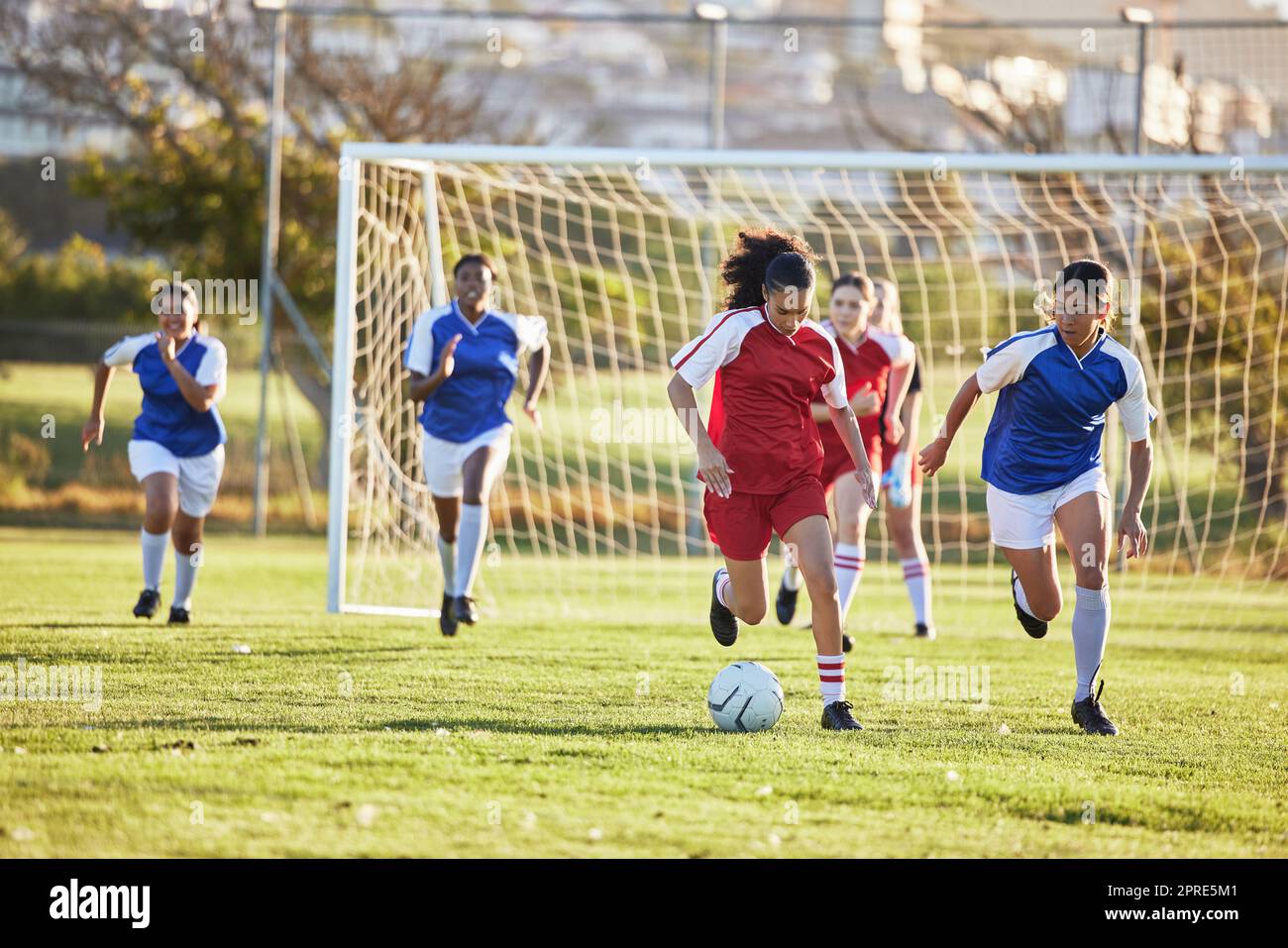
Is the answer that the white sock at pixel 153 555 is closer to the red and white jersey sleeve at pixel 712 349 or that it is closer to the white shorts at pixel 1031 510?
the red and white jersey sleeve at pixel 712 349

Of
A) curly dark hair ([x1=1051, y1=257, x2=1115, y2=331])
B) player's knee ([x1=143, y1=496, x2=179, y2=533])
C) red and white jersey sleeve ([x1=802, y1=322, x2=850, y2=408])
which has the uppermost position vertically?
curly dark hair ([x1=1051, y1=257, x2=1115, y2=331])

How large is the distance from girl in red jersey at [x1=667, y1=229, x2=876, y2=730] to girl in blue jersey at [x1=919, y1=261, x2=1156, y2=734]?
52 centimetres

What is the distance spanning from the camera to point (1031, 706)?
7.03m

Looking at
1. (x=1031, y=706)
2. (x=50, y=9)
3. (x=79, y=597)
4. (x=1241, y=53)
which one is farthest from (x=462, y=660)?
(x=50, y=9)

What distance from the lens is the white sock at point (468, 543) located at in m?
8.68

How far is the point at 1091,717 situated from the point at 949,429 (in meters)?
1.36

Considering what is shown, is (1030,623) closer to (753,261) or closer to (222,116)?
(753,261)

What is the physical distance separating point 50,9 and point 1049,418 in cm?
2065

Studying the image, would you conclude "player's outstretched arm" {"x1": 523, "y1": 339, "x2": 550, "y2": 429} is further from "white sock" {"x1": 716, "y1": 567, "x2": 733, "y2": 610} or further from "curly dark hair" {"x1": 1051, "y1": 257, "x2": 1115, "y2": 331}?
"curly dark hair" {"x1": 1051, "y1": 257, "x2": 1115, "y2": 331}

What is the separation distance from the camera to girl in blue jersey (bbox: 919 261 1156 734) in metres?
6.14

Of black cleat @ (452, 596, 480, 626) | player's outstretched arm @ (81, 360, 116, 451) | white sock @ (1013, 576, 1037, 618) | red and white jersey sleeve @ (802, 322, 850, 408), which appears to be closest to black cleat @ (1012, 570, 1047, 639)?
white sock @ (1013, 576, 1037, 618)

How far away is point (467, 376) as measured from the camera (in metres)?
8.74

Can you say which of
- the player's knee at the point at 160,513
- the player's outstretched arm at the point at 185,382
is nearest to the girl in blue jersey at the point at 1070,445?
the player's outstretched arm at the point at 185,382

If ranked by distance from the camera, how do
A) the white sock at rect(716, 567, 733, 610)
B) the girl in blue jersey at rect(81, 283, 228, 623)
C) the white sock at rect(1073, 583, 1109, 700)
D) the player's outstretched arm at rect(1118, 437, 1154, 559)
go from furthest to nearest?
the girl in blue jersey at rect(81, 283, 228, 623) < the white sock at rect(716, 567, 733, 610) < the white sock at rect(1073, 583, 1109, 700) < the player's outstretched arm at rect(1118, 437, 1154, 559)
